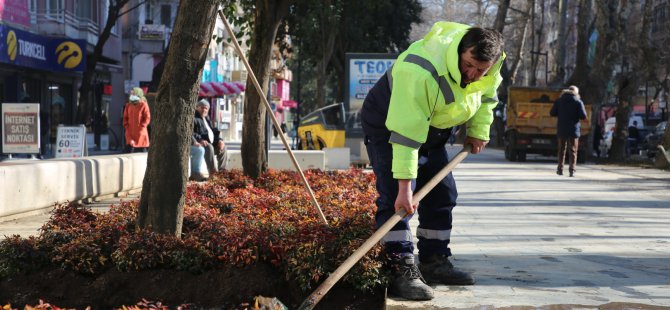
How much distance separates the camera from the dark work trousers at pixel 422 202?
18.2 feet

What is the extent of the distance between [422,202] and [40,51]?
989 inches

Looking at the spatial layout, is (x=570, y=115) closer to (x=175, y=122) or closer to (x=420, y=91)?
(x=175, y=122)

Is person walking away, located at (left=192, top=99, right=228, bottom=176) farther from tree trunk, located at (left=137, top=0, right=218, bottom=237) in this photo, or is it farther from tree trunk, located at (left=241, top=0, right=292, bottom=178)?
tree trunk, located at (left=137, top=0, right=218, bottom=237)

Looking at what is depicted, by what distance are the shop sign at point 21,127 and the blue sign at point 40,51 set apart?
702 cm

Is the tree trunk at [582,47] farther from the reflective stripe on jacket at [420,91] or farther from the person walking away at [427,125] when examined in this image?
the reflective stripe on jacket at [420,91]

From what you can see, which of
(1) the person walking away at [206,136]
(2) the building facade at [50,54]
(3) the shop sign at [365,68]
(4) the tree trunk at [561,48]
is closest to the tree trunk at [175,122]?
(1) the person walking away at [206,136]

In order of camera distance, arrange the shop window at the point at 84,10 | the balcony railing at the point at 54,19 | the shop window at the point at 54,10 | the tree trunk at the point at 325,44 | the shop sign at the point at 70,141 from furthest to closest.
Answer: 1. the tree trunk at the point at 325,44
2. the shop window at the point at 84,10
3. the shop window at the point at 54,10
4. the balcony railing at the point at 54,19
5. the shop sign at the point at 70,141

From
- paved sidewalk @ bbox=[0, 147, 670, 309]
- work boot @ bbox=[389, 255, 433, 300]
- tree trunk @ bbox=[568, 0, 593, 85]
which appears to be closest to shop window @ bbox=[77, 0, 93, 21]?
tree trunk @ bbox=[568, 0, 593, 85]

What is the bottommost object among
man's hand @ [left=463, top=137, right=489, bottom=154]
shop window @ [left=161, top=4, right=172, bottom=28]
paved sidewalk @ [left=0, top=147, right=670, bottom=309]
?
paved sidewalk @ [left=0, top=147, right=670, bottom=309]

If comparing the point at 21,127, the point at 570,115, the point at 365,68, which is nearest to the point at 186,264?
the point at 570,115

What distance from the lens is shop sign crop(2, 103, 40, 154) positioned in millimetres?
18656

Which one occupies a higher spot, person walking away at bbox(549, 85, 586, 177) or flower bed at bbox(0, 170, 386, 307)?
person walking away at bbox(549, 85, 586, 177)

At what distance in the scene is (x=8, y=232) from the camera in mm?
8562

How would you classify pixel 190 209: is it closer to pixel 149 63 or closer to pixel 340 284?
pixel 340 284
